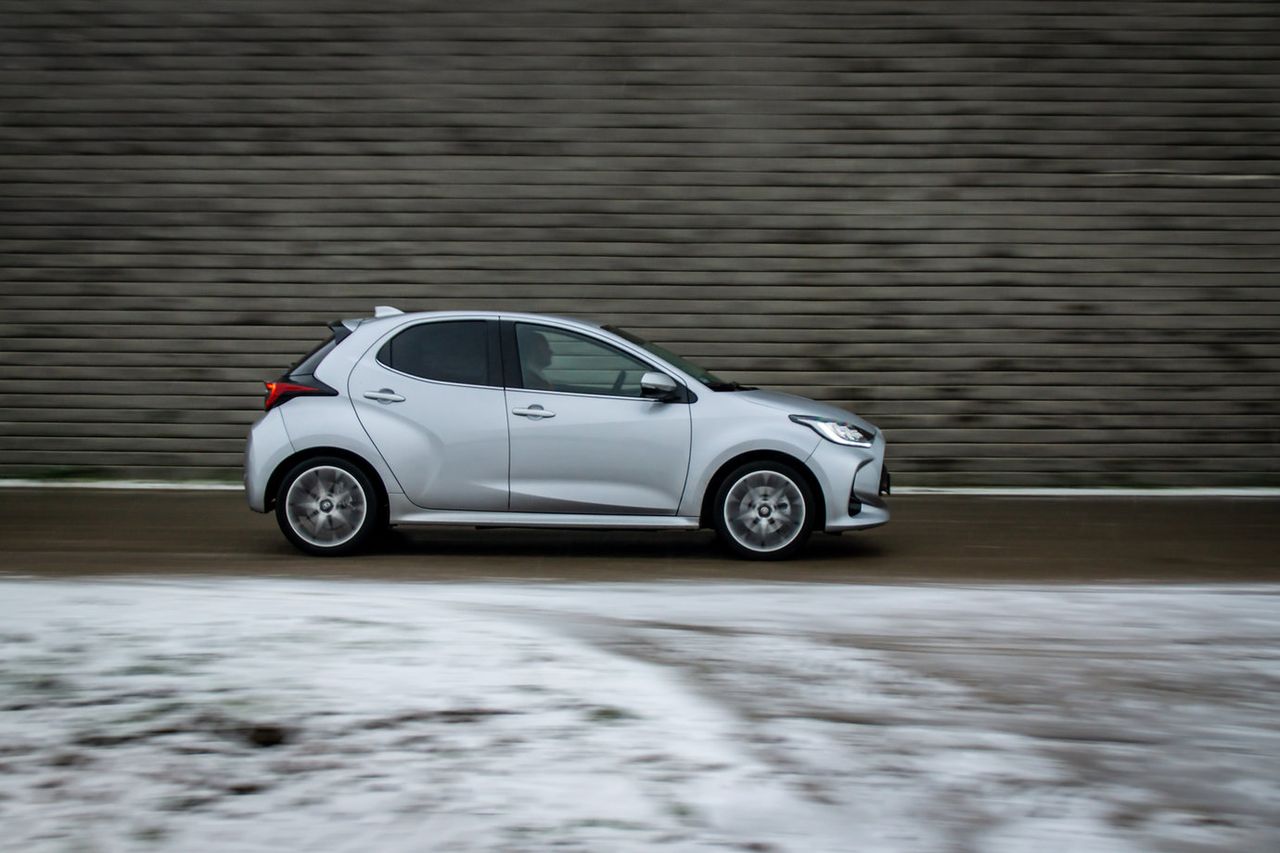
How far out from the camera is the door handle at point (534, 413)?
8.05 metres

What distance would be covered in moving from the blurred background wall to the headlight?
3.73 metres

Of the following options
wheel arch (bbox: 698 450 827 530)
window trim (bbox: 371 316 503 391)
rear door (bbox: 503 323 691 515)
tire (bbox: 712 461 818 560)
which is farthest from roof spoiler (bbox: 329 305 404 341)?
tire (bbox: 712 461 818 560)

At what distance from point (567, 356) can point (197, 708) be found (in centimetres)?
426

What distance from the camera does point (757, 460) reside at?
805 cm

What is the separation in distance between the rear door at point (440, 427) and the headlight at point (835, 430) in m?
1.83

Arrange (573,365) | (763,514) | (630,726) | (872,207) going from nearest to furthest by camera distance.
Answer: (630,726)
(763,514)
(573,365)
(872,207)

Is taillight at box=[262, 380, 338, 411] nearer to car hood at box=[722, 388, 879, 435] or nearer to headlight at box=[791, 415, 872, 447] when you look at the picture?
car hood at box=[722, 388, 879, 435]

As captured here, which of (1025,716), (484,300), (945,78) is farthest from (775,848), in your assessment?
(945,78)

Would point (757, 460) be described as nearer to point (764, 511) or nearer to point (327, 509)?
point (764, 511)

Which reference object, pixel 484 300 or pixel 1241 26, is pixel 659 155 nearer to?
pixel 484 300

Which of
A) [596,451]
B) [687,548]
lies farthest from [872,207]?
[596,451]

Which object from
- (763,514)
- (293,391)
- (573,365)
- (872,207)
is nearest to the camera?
(763,514)

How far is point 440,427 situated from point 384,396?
1.31 ft

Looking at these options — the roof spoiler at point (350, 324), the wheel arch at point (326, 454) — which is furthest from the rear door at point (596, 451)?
the roof spoiler at point (350, 324)
